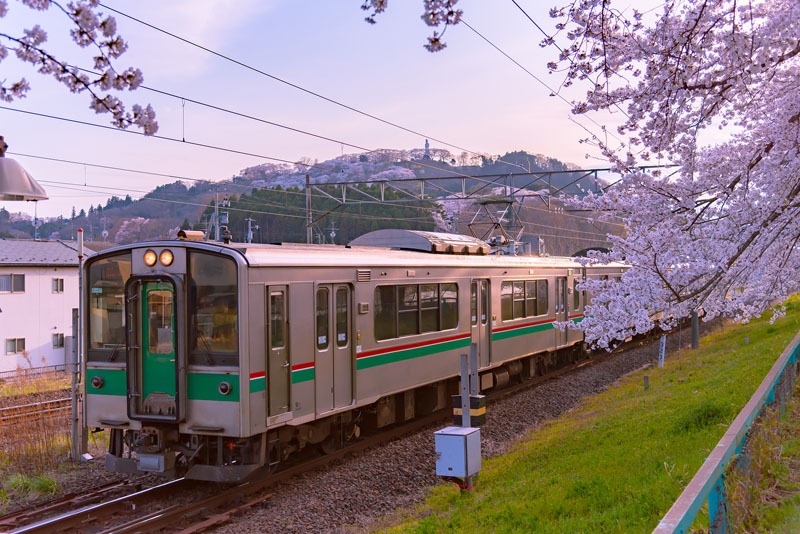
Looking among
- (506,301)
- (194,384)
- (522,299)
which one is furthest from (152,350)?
(522,299)

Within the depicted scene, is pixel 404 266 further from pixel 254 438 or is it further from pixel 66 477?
pixel 66 477

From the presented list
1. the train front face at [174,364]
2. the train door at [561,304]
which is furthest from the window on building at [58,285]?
the train front face at [174,364]

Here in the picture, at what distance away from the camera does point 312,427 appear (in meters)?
9.59

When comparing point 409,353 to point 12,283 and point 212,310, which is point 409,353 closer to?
point 212,310

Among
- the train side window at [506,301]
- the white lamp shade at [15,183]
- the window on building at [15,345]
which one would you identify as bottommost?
the window on building at [15,345]

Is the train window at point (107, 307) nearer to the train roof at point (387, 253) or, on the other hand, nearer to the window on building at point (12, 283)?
the train roof at point (387, 253)

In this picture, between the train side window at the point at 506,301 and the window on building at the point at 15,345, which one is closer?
the train side window at the point at 506,301

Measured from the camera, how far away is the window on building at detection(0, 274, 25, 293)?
1199 inches

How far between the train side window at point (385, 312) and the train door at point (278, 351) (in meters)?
2.06

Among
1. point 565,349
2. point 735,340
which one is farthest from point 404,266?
point 735,340

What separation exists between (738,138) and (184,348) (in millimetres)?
7403

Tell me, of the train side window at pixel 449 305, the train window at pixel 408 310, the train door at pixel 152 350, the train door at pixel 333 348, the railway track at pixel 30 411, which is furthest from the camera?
the train side window at pixel 449 305

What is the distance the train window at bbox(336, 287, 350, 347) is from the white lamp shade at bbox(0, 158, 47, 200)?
515 centimetres

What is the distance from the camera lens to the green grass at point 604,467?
650 centimetres
